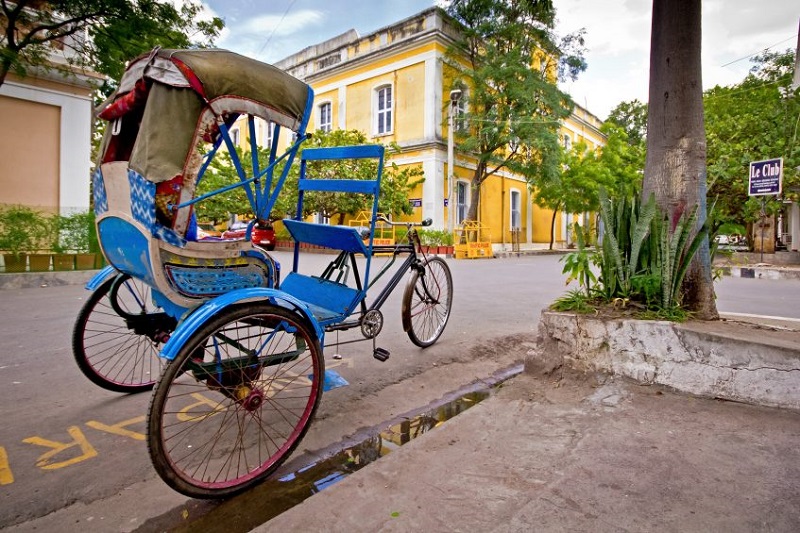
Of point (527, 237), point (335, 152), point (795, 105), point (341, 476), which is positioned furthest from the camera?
point (527, 237)

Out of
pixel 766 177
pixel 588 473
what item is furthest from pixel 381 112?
pixel 588 473

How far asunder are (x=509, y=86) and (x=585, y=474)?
20.5m

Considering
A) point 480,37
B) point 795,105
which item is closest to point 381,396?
point 795,105

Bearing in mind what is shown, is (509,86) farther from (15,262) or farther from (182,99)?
(182,99)

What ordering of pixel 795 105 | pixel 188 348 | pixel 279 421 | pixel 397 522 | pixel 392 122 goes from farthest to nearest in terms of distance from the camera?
pixel 392 122
pixel 795 105
pixel 279 421
pixel 188 348
pixel 397 522

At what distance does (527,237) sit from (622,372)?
26480 mm

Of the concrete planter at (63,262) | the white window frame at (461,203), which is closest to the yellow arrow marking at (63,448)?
the concrete planter at (63,262)

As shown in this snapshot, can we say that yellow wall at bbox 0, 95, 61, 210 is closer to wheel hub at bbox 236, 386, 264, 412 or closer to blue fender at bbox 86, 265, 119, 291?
blue fender at bbox 86, 265, 119, 291

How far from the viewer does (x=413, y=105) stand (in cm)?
2256

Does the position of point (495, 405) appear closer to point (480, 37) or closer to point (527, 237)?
point (480, 37)

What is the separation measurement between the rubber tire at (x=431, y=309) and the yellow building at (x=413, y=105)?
1562 cm

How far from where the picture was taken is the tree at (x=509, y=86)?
20.0 metres

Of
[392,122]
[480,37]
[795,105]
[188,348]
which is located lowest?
[188,348]

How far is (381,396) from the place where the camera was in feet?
10.7
